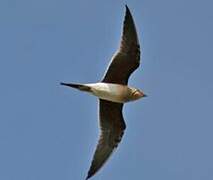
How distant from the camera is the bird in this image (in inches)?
1246

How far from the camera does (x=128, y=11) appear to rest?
31.6 m

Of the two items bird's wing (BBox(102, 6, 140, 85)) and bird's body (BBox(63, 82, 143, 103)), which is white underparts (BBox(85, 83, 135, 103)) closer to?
bird's body (BBox(63, 82, 143, 103))

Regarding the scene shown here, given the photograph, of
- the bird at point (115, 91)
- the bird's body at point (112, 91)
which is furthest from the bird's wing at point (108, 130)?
the bird's body at point (112, 91)

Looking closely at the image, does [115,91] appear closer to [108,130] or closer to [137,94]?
[137,94]

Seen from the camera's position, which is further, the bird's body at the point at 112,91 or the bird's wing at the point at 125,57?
the bird's wing at the point at 125,57

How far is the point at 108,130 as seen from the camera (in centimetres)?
3319

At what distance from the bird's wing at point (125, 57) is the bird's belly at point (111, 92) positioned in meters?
0.20

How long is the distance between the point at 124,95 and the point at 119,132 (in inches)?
68.1

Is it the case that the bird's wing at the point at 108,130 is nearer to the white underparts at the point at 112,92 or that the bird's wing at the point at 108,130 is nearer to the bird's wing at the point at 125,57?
the white underparts at the point at 112,92

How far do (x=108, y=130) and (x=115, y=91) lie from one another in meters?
1.89

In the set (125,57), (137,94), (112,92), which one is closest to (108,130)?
(137,94)

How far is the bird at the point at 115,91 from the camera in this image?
3164 centimetres

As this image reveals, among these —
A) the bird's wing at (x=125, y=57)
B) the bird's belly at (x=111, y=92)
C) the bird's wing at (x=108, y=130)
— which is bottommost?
the bird's wing at (x=108, y=130)

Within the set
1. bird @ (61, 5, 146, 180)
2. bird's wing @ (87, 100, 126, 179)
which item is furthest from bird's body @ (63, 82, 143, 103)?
bird's wing @ (87, 100, 126, 179)
